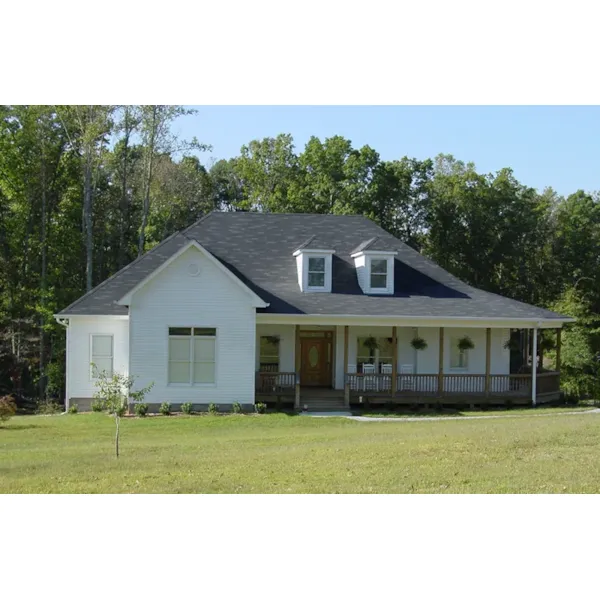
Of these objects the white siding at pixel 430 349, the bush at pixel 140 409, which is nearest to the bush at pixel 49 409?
the bush at pixel 140 409

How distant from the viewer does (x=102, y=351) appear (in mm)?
26156

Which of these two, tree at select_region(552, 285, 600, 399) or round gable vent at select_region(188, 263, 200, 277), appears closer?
round gable vent at select_region(188, 263, 200, 277)

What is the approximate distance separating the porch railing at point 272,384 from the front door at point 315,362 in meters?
Result: 1.97

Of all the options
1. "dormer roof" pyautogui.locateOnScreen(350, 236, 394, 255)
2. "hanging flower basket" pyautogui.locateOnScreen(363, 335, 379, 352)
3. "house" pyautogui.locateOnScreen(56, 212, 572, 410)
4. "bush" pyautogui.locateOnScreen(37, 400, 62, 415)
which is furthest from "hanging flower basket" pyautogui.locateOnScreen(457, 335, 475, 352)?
"bush" pyautogui.locateOnScreen(37, 400, 62, 415)

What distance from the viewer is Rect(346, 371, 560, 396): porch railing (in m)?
26.4

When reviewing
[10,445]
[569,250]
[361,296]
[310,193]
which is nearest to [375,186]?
[310,193]

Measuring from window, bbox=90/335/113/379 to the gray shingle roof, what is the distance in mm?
946

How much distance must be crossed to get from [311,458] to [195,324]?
392 inches

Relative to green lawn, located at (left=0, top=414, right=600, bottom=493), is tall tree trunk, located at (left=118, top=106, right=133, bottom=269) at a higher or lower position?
higher

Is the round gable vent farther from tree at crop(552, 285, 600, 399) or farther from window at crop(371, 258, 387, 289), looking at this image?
tree at crop(552, 285, 600, 399)

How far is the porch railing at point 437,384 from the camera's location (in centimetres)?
2641

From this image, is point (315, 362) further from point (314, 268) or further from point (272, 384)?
point (314, 268)

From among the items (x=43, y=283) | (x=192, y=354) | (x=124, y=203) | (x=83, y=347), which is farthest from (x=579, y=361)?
(x=124, y=203)

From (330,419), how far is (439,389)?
16.3ft
